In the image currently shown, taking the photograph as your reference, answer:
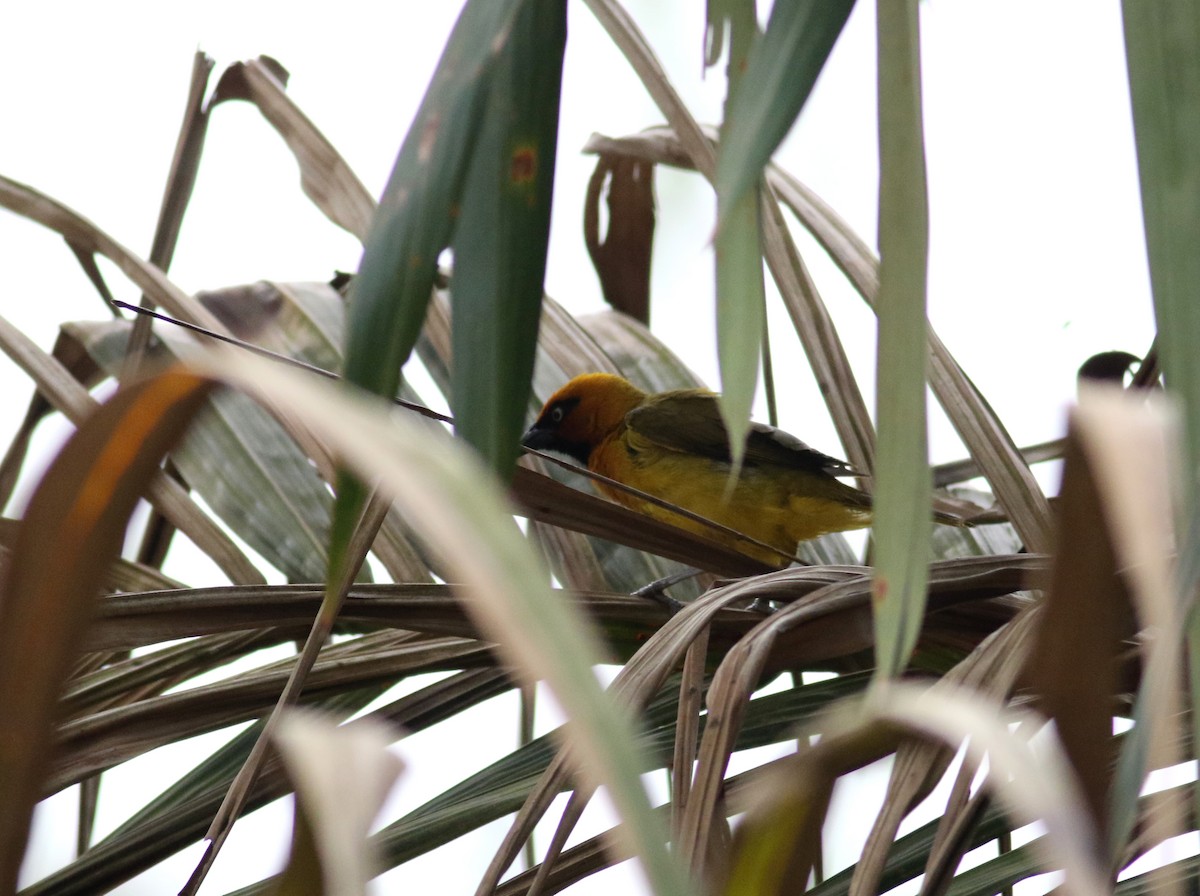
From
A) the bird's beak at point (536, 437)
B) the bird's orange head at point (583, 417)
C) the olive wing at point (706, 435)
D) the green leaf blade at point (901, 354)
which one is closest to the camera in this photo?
the green leaf blade at point (901, 354)

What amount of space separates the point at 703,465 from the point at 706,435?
0.29 ft

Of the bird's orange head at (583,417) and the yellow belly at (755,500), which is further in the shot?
the bird's orange head at (583,417)

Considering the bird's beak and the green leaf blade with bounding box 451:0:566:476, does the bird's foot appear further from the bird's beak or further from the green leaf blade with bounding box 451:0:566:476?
the bird's beak

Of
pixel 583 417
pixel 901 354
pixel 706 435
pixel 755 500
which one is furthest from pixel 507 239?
pixel 583 417

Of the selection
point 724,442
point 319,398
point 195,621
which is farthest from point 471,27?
point 724,442

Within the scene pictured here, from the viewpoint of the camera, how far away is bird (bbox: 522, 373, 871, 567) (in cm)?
343

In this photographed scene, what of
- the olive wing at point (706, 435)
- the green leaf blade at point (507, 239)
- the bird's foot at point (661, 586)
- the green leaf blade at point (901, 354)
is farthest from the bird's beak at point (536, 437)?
the green leaf blade at point (901, 354)

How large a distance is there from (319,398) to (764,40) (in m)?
0.47

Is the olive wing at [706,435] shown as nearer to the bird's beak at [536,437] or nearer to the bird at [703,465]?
the bird at [703,465]

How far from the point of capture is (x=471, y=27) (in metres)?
0.86

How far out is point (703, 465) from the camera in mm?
3670

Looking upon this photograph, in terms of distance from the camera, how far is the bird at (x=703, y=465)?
3434 mm

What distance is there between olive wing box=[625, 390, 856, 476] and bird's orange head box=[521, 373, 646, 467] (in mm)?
93

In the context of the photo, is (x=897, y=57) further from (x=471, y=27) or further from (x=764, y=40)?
(x=471, y=27)
